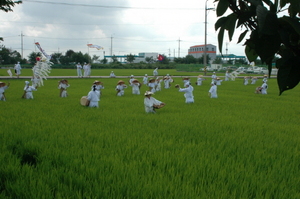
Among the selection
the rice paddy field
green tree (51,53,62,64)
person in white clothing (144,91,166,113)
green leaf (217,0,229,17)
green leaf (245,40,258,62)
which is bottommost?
the rice paddy field

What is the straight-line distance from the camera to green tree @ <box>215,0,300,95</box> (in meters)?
0.87

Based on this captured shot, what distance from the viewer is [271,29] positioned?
87 centimetres

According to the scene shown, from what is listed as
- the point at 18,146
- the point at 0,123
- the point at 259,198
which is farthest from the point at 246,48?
the point at 0,123

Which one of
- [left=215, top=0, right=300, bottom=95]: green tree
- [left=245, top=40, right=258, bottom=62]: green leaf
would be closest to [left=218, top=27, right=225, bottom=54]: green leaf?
[left=215, top=0, right=300, bottom=95]: green tree

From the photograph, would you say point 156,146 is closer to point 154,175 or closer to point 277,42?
point 154,175

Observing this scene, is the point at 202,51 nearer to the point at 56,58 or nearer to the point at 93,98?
the point at 56,58

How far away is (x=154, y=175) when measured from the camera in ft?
10.9

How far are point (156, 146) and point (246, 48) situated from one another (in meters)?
3.69

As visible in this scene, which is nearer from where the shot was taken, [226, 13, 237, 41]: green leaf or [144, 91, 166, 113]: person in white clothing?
[226, 13, 237, 41]: green leaf

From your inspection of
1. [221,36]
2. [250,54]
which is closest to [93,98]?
[250,54]

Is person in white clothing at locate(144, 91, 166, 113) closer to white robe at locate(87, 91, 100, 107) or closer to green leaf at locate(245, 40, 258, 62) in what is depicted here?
white robe at locate(87, 91, 100, 107)

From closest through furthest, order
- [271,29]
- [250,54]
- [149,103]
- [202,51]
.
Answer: [271,29] < [250,54] < [149,103] < [202,51]

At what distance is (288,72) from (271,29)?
196mm

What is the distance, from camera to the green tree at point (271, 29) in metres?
0.87
